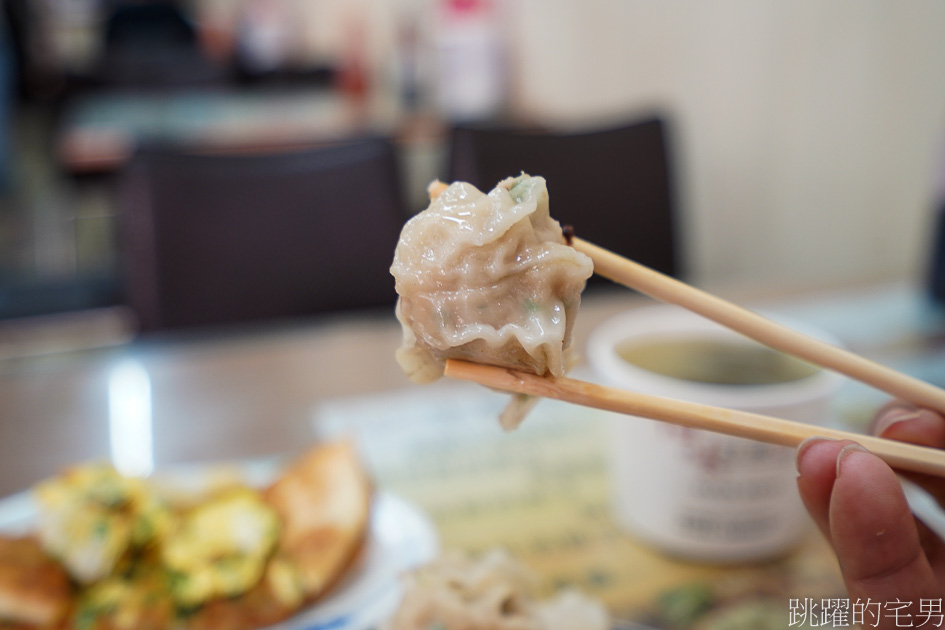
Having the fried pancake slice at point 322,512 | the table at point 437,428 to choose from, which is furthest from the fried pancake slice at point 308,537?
the table at point 437,428

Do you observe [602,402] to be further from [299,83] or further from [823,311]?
[299,83]

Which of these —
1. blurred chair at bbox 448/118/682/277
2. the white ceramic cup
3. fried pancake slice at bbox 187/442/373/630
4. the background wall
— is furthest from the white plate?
the background wall

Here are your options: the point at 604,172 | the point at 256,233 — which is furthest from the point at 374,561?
the point at 604,172

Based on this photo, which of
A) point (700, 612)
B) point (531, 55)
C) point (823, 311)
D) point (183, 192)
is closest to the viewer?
point (700, 612)

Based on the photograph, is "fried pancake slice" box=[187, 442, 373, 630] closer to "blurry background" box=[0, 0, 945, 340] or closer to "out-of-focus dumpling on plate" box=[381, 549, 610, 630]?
"out-of-focus dumpling on plate" box=[381, 549, 610, 630]

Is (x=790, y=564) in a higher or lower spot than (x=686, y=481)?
lower

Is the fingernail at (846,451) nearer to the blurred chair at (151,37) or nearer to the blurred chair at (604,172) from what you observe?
the blurred chair at (604,172)

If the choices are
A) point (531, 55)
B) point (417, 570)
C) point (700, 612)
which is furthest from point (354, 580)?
point (531, 55)
